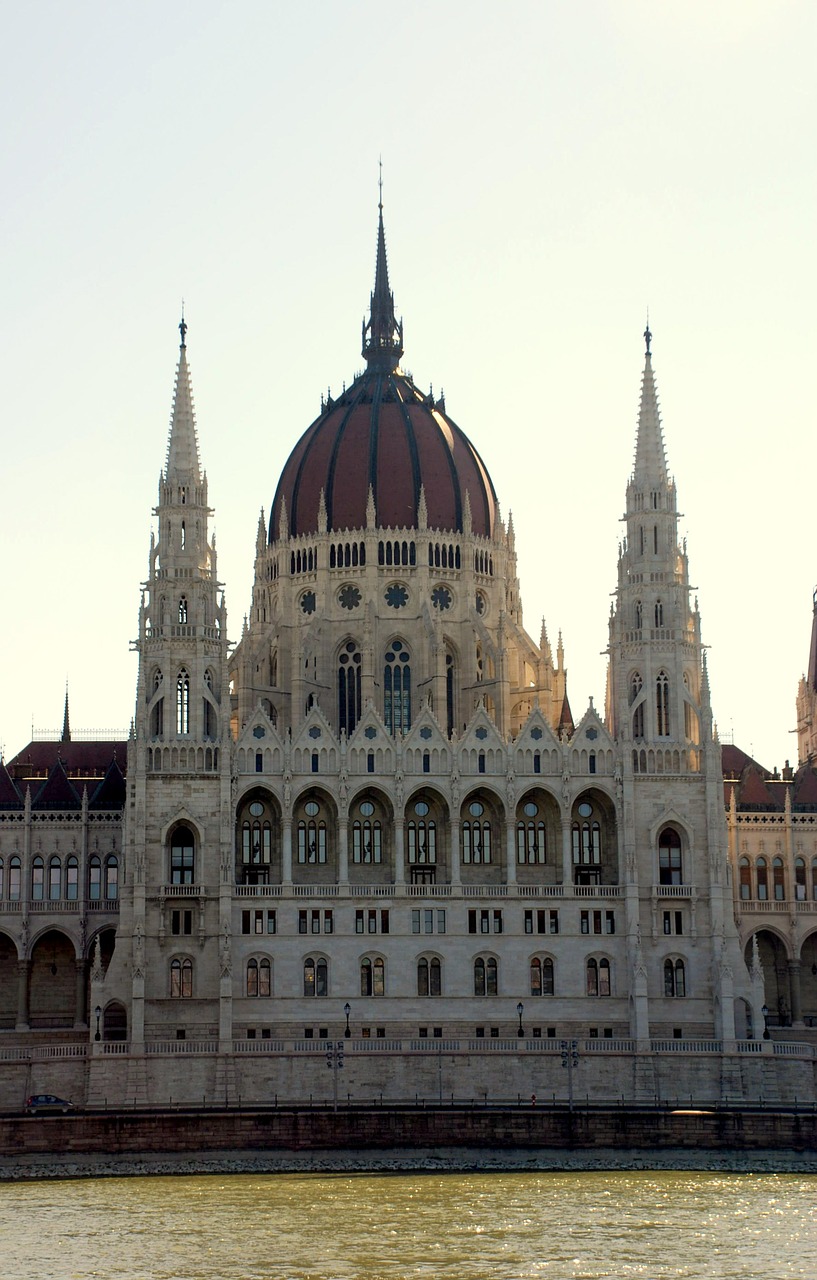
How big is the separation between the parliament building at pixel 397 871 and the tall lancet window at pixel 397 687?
0.45 ft

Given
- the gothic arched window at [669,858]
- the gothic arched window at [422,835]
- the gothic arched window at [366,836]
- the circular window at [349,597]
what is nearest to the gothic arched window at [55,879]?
the gothic arched window at [366,836]

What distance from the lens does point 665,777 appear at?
384ft

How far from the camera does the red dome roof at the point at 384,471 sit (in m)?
133

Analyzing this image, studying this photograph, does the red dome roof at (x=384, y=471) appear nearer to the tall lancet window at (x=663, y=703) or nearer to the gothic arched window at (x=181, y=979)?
the tall lancet window at (x=663, y=703)

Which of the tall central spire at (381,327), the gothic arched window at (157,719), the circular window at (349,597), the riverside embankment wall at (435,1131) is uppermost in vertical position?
the tall central spire at (381,327)

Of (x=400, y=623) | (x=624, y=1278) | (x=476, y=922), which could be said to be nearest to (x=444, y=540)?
(x=400, y=623)

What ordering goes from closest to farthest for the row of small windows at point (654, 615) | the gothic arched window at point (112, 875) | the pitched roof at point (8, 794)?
the row of small windows at point (654, 615) < the gothic arched window at point (112, 875) < the pitched roof at point (8, 794)

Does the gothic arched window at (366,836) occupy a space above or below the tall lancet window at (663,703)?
below

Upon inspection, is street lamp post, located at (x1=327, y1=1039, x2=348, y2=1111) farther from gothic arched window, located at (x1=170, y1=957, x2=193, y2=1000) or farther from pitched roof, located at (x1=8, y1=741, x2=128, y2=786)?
pitched roof, located at (x1=8, y1=741, x2=128, y2=786)

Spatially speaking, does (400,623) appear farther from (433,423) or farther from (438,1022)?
(438,1022)

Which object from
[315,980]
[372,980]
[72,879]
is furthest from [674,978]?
[72,879]

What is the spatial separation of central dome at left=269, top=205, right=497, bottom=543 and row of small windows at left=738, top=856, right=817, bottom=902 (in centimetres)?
2529

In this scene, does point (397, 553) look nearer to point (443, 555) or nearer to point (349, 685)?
point (443, 555)

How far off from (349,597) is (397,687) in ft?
19.8
